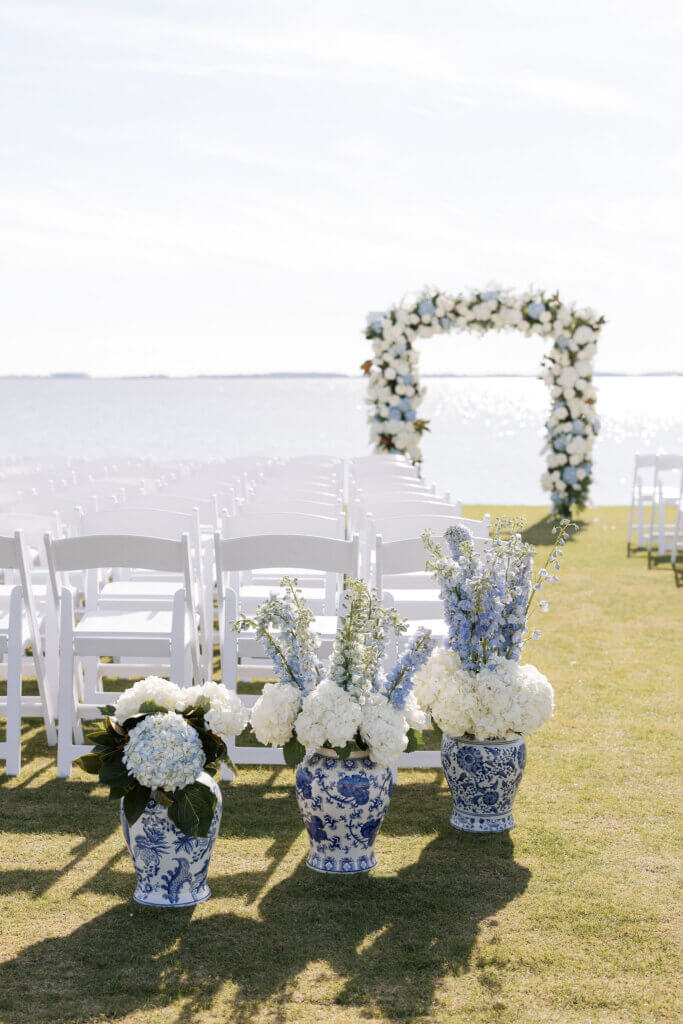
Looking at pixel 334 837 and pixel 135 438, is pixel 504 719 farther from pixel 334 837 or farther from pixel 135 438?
pixel 135 438

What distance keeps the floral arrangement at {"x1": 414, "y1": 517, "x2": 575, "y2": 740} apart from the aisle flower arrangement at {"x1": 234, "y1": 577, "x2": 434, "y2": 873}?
24 centimetres

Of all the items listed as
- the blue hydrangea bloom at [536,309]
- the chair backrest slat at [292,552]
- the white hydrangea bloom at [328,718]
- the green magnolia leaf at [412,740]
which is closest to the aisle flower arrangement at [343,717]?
the white hydrangea bloom at [328,718]

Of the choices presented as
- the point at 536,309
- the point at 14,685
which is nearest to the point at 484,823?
the point at 14,685

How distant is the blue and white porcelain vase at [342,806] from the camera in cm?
364

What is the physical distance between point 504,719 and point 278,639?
894 mm

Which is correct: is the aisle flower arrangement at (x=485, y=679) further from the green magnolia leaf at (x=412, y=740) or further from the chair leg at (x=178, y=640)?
the chair leg at (x=178, y=640)

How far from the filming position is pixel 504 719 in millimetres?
3928

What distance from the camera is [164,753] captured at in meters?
3.29

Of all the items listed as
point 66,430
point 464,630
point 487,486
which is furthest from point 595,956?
point 66,430

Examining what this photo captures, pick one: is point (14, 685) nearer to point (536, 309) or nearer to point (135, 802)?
point (135, 802)

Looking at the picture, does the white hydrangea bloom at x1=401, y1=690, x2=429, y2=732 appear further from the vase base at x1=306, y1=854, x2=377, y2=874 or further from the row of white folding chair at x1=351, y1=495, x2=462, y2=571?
the row of white folding chair at x1=351, y1=495, x2=462, y2=571

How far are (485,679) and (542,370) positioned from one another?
39.0 feet

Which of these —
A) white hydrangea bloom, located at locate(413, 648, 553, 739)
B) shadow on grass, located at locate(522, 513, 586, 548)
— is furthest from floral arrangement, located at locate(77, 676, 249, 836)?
shadow on grass, located at locate(522, 513, 586, 548)

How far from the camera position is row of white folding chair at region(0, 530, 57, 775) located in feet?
14.8
